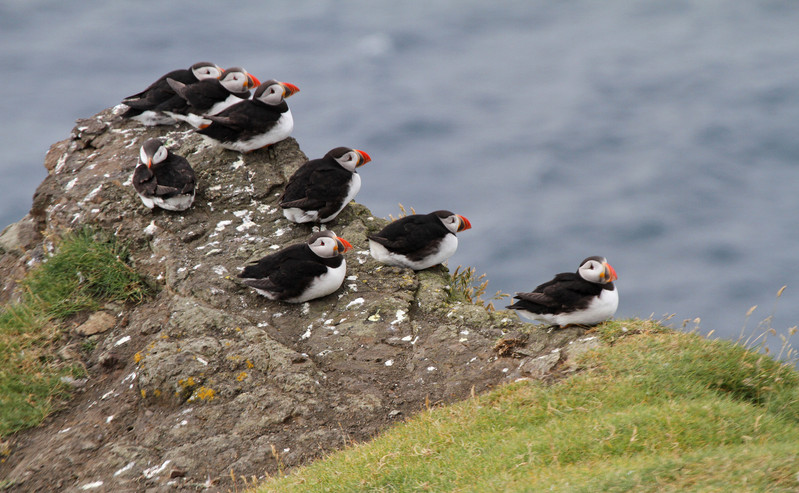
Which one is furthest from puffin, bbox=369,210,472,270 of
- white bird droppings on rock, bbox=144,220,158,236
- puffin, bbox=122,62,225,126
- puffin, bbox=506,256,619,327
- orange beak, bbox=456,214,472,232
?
puffin, bbox=122,62,225,126

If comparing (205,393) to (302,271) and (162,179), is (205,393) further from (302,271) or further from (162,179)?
(162,179)

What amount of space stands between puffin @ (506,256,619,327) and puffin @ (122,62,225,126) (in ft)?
22.8

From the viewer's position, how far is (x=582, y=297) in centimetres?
712

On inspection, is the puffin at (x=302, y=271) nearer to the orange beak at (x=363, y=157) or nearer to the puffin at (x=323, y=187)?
the puffin at (x=323, y=187)

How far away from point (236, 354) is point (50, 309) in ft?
10.5

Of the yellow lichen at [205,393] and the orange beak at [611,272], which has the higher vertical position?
the orange beak at [611,272]

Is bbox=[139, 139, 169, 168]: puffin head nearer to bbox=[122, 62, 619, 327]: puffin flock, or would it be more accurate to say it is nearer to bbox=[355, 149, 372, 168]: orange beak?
bbox=[122, 62, 619, 327]: puffin flock

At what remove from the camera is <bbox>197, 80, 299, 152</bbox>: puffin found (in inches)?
399

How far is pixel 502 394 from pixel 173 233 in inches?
211

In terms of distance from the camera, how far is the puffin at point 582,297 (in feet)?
23.3

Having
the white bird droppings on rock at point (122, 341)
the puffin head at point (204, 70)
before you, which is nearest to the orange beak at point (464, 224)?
the white bird droppings on rock at point (122, 341)

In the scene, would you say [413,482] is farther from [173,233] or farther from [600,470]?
[173,233]

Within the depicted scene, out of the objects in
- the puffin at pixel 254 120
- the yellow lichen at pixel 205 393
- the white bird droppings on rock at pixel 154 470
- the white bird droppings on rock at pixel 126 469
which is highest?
the puffin at pixel 254 120

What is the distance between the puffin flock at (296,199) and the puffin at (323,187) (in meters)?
0.01
